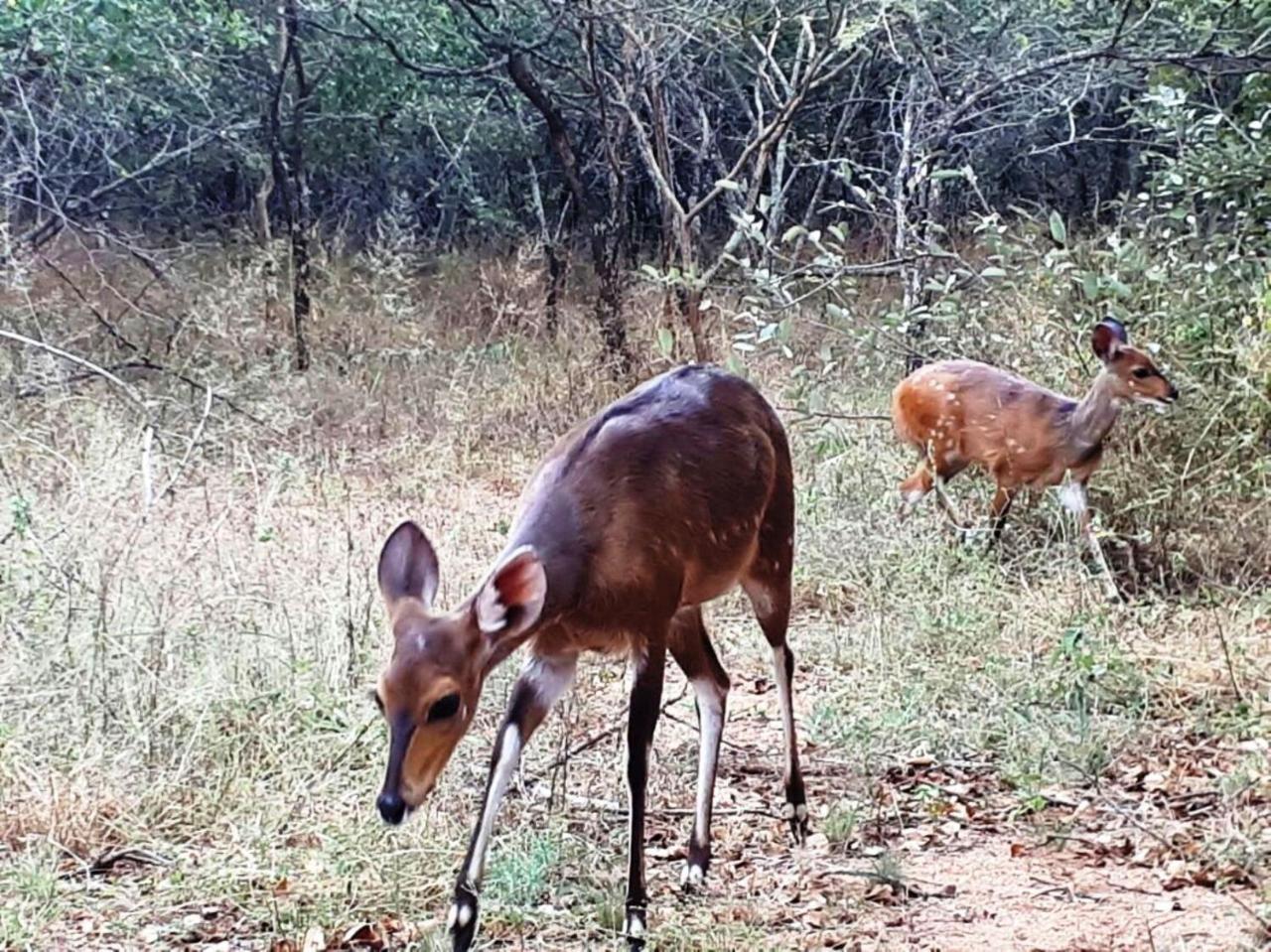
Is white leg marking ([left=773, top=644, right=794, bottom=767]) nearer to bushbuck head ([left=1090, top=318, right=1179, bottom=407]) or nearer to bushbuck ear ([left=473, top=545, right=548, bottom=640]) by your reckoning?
bushbuck ear ([left=473, top=545, right=548, bottom=640])

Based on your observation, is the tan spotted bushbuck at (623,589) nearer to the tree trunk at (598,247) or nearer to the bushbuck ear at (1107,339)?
the bushbuck ear at (1107,339)

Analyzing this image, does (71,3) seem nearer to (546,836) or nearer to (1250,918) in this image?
(546,836)

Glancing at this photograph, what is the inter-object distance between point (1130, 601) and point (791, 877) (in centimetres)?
298

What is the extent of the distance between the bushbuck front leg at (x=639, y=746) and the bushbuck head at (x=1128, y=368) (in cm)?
388

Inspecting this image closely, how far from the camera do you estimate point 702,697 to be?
493 centimetres

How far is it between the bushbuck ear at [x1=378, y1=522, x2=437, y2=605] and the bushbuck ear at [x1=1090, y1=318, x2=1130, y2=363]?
4415mm

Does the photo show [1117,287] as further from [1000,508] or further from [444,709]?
[444,709]

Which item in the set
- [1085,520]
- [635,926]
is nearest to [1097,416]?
[1085,520]

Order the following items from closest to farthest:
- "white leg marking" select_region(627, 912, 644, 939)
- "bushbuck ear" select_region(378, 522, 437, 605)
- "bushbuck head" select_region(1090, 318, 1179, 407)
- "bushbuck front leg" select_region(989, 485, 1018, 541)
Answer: "bushbuck ear" select_region(378, 522, 437, 605) → "white leg marking" select_region(627, 912, 644, 939) → "bushbuck head" select_region(1090, 318, 1179, 407) → "bushbuck front leg" select_region(989, 485, 1018, 541)

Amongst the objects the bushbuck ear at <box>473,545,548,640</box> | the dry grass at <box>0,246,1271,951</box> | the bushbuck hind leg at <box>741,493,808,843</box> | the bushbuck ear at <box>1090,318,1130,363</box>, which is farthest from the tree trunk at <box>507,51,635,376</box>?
the bushbuck ear at <box>473,545,548,640</box>

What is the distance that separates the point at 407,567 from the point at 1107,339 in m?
4.48

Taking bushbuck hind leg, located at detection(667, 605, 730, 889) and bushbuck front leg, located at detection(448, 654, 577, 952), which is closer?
bushbuck front leg, located at detection(448, 654, 577, 952)

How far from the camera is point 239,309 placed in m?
12.1

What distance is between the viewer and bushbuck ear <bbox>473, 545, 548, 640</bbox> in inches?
146
